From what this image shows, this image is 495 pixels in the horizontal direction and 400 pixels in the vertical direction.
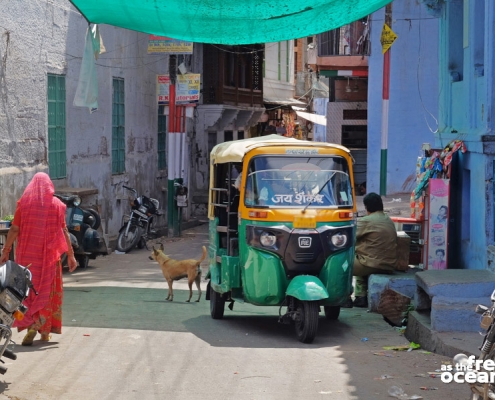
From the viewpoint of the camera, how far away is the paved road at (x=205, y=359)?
6867 millimetres

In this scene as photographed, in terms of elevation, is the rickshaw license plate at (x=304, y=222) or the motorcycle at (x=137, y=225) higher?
the rickshaw license plate at (x=304, y=222)

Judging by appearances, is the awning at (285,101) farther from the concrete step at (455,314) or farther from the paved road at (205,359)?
the concrete step at (455,314)

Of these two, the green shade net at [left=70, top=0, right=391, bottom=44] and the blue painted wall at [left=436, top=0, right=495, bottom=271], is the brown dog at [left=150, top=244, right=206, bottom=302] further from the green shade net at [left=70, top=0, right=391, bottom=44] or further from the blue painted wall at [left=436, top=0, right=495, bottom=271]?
the blue painted wall at [left=436, top=0, right=495, bottom=271]

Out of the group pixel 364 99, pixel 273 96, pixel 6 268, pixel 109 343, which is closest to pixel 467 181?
pixel 109 343

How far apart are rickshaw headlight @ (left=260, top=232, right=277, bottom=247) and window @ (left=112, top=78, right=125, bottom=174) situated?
39.1ft

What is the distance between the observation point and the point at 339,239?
31.3 feet

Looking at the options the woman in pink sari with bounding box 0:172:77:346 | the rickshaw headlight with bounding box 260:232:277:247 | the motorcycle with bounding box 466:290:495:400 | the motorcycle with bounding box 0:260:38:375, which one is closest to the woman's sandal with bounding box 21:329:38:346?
the woman in pink sari with bounding box 0:172:77:346

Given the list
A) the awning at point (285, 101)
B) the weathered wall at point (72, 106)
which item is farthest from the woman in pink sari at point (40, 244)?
the awning at point (285, 101)

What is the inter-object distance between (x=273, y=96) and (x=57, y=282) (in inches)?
1373

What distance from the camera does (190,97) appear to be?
22.0m

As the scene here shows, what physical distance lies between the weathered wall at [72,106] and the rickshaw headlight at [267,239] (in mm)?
6113

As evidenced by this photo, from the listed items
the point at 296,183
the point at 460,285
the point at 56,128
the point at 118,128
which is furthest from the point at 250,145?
the point at 118,128

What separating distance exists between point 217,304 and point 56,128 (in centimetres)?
744

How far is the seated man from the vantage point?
1121 centimetres
